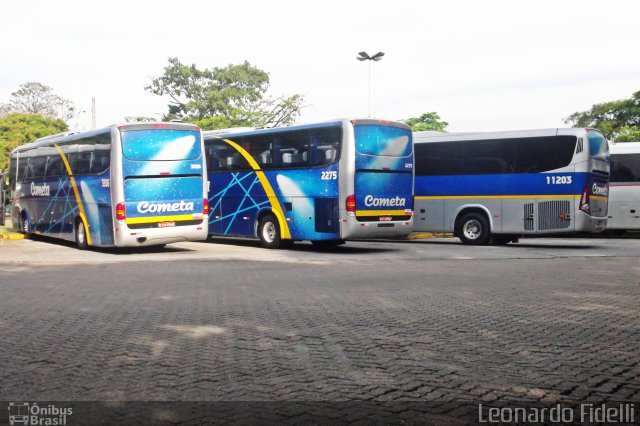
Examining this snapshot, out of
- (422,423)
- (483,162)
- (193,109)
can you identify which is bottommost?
(422,423)

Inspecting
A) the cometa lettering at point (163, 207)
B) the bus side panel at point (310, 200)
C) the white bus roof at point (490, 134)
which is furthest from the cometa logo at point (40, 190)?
the white bus roof at point (490, 134)

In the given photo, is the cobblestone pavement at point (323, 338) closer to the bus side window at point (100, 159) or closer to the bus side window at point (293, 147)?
the bus side window at point (100, 159)

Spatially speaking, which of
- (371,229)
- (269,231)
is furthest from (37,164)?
(371,229)

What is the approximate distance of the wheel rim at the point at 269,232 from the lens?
20.8 meters

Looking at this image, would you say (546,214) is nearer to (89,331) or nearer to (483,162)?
(483,162)

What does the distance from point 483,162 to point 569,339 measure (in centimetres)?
1545

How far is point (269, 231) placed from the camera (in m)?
21.0

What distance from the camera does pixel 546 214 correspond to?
2086cm

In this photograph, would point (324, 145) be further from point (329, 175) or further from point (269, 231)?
point (269, 231)

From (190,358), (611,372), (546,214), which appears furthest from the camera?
(546,214)

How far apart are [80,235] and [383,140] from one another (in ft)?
28.8

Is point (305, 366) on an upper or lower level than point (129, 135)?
lower

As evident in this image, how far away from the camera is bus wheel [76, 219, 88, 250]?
65.4ft

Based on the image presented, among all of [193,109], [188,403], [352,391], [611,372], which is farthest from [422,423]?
[193,109]
